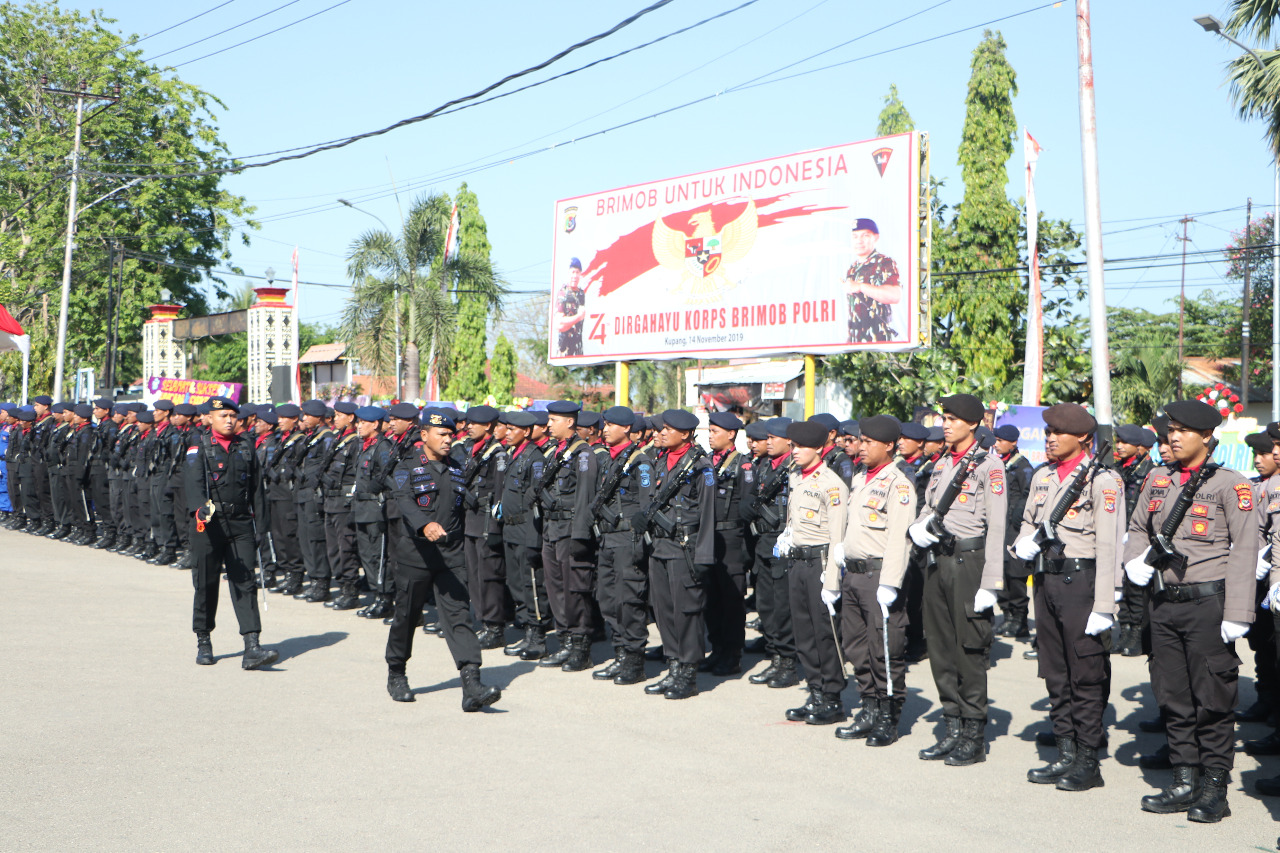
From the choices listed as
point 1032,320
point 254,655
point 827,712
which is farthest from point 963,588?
point 1032,320

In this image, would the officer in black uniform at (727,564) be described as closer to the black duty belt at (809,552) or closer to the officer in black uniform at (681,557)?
the officer in black uniform at (681,557)

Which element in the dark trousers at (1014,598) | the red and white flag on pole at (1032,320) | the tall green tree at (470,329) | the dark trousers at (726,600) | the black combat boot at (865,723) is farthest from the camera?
the tall green tree at (470,329)

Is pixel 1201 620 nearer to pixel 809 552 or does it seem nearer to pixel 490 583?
pixel 809 552

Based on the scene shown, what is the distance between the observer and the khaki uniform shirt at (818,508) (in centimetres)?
691

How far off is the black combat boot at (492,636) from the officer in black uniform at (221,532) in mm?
1882

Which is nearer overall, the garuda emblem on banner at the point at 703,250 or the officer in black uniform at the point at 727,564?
the officer in black uniform at the point at 727,564

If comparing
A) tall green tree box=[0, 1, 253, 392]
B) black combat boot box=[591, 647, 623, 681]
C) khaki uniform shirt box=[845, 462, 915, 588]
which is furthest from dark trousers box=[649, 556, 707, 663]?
tall green tree box=[0, 1, 253, 392]

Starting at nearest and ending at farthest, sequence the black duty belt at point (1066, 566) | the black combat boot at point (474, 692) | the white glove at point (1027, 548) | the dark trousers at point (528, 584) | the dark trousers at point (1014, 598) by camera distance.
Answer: the black duty belt at point (1066, 566) → the white glove at point (1027, 548) → the black combat boot at point (474, 692) → the dark trousers at point (528, 584) → the dark trousers at point (1014, 598)

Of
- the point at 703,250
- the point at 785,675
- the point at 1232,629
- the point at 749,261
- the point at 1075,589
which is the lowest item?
the point at 785,675

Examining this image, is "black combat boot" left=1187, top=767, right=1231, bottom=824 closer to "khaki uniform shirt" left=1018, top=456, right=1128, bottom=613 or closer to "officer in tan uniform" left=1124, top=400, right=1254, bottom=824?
"officer in tan uniform" left=1124, top=400, right=1254, bottom=824

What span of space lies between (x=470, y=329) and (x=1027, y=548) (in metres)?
44.7

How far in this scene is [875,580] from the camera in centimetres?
655

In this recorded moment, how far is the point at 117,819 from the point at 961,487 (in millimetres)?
4681

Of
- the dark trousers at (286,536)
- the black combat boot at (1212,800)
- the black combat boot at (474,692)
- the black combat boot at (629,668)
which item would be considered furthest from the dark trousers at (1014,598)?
the dark trousers at (286,536)
